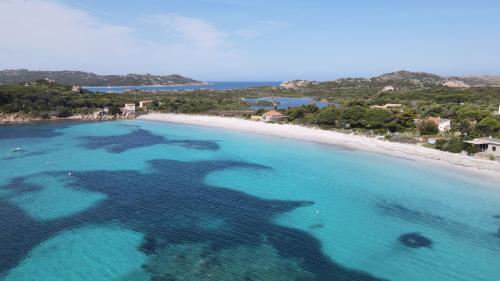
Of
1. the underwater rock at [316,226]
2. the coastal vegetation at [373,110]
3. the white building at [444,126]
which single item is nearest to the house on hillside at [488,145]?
the coastal vegetation at [373,110]

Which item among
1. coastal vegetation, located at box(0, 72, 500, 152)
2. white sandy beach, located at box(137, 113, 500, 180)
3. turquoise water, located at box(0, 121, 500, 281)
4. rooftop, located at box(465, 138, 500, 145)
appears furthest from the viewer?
coastal vegetation, located at box(0, 72, 500, 152)

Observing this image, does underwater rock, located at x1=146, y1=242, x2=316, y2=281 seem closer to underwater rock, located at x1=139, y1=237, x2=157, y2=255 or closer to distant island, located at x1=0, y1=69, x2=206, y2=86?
underwater rock, located at x1=139, y1=237, x2=157, y2=255

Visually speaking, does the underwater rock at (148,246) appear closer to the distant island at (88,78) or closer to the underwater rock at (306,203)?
the underwater rock at (306,203)

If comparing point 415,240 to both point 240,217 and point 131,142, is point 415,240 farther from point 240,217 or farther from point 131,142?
point 131,142

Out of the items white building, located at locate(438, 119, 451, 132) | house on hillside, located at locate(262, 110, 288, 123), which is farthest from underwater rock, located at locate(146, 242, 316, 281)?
house on hillside, located at locate(262, 110, 288, 123)

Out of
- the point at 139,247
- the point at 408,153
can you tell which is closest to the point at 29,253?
the point at 139,247

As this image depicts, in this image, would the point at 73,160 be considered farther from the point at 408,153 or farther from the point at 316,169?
the point at 408,153

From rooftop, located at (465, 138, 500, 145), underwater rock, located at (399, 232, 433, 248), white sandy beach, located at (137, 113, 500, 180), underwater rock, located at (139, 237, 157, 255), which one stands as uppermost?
rooftop, located at (465, 138, 500, 145)
